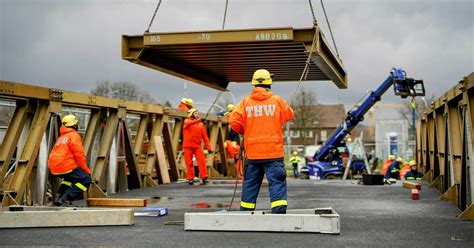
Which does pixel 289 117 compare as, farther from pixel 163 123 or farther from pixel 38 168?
pixel 163 123

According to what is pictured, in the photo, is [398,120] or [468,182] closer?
[468,182]

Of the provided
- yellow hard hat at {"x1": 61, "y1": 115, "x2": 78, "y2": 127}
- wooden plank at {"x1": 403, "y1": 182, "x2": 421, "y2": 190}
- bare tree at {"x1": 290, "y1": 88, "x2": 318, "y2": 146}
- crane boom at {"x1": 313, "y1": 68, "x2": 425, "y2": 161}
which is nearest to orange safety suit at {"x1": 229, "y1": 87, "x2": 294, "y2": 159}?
yellow hard hat at {"x1": 61, "y1": 115, "x2": 78, "y2": 127}

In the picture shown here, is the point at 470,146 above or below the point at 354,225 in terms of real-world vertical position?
above

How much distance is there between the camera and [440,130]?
39.2 feet

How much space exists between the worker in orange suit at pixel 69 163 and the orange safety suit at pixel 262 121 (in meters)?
3.09

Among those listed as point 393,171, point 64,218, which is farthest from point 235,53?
point 393,171

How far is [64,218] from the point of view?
739 cm

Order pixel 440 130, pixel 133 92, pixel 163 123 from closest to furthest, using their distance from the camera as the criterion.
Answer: pixel 440 130, pixel 163 123, pixel 133 92

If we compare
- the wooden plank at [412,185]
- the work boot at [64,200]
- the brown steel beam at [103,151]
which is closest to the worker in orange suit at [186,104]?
the brown steel beam at [103,151]

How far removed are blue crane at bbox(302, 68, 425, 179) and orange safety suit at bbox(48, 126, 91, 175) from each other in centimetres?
1349

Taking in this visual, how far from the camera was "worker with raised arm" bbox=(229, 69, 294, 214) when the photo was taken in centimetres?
733

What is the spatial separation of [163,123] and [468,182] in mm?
8544

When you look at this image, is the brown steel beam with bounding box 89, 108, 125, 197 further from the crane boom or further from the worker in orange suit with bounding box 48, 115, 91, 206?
the crane boom

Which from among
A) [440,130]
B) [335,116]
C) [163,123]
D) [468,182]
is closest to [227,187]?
[163,123]
